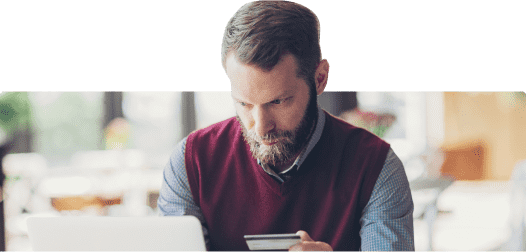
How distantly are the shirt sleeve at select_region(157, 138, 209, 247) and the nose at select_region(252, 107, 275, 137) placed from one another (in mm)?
424

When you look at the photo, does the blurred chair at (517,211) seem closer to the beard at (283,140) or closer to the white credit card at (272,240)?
the beard at (283,140)

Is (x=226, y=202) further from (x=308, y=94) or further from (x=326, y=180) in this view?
(x=308, y=94)

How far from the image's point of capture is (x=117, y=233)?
1070 mm

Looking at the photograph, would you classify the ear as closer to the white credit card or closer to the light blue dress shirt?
the light blue dress shirt

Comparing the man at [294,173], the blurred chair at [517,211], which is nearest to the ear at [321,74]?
the man at [294,173]

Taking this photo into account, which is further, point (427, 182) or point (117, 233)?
point (427, 182)

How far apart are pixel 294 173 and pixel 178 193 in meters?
0.46

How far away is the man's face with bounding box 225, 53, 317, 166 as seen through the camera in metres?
1.34

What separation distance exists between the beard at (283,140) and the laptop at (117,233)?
0.48 m


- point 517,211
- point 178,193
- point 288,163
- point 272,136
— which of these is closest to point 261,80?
point 272,136

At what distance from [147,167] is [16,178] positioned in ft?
2.53

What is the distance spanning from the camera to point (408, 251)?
1.46 metres

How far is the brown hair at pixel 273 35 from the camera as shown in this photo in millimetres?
1336

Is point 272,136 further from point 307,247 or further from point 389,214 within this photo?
point 389,214
